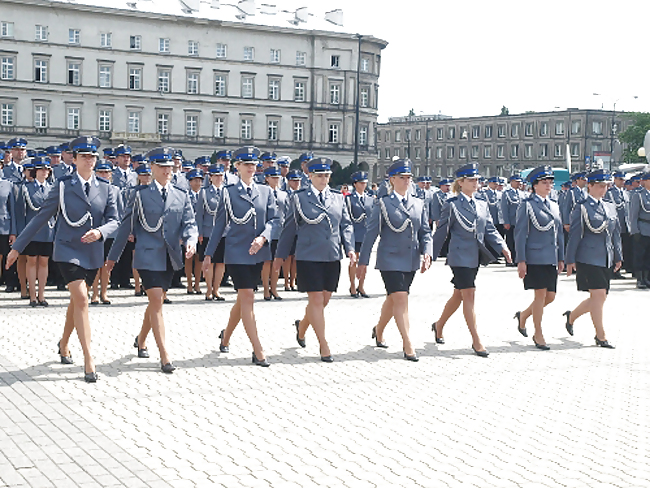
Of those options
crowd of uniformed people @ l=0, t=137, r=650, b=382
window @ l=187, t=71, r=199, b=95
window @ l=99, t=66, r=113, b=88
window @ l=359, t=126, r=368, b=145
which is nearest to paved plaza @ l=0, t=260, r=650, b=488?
crowd of uniformed people @ l=0, t=137, r=650, b=382

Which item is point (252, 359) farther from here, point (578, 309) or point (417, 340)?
point (578, 309)

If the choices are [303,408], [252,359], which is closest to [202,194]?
[252,359]

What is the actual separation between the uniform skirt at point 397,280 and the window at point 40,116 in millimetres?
77703

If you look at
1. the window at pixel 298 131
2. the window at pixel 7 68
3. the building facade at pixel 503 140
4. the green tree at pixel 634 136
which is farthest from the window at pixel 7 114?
the green tree at pixel 634 136

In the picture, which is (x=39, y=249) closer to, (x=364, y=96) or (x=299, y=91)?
(x=299, y=91)

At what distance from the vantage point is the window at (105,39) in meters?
83.9

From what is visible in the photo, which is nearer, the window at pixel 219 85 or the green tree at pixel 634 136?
the window at pixel 219 85

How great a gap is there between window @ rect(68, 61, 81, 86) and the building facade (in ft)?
123

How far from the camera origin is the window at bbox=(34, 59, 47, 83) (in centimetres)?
8212

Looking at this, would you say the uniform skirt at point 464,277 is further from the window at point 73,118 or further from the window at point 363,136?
the window at point 363,136

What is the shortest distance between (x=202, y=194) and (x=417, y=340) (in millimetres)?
5641

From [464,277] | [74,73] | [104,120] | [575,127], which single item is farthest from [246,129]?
[464,277]

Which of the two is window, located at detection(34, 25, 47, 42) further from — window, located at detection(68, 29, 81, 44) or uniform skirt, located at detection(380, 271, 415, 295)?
uniform skirt, located at detection(380, 271, 415, 295)

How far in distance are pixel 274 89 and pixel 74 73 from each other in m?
20.5
